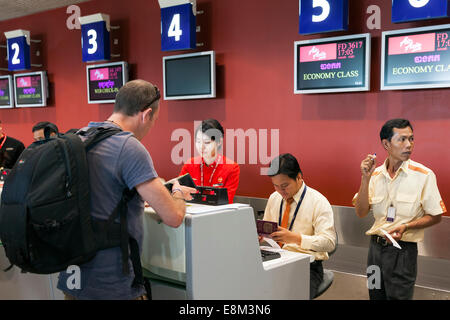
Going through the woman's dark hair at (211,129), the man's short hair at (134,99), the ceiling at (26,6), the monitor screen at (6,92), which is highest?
the ceiling at (26,6)

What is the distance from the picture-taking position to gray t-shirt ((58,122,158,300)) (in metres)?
1.43

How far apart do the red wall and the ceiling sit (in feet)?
0.52

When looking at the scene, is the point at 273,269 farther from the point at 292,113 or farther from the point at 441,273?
the point at 292,113

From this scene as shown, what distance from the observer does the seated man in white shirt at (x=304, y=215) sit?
91.1 inches

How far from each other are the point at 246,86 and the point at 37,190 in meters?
2.90

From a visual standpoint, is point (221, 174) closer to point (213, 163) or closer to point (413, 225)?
point (213, 163)

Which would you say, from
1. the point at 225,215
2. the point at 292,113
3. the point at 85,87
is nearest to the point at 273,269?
the point at 225,215

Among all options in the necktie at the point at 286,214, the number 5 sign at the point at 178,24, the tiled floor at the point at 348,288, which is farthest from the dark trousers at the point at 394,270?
the number 5 sign at the point at 178,24

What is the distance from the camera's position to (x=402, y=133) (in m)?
2.47

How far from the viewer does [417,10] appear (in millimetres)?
2902

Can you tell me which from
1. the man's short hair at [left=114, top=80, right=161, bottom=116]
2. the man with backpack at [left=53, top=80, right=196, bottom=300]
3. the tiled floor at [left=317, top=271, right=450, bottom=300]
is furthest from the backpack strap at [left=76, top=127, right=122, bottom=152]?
the tiled floor at [left=317, top=271, right=450, bottom=300]

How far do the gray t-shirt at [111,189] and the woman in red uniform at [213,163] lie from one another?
198 centimetres

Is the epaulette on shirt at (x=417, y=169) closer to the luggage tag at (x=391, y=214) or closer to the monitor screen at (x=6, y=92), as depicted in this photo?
the luggage tag at (x=391, y=214)
